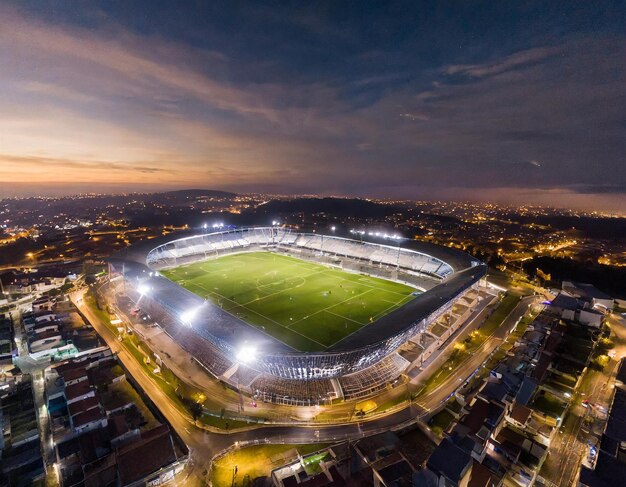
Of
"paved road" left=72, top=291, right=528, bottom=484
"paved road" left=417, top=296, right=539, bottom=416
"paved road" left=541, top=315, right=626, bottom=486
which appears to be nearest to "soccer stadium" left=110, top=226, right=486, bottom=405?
"paved road" left=72, top=291, right=528, bottom=484

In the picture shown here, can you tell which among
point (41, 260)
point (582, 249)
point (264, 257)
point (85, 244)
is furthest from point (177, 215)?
point (582, 249)

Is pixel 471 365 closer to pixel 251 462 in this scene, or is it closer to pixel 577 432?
pixel 577 432

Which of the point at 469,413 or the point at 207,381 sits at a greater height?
the point at 469,413

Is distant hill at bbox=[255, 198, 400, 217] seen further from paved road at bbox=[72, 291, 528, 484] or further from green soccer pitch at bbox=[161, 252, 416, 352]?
paved road at bbox=[72, 291, 528, 484]

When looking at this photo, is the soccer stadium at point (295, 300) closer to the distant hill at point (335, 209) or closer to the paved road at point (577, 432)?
the paved road at point (577, 432)

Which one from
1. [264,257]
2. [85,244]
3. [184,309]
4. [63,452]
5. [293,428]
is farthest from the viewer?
[85,244]

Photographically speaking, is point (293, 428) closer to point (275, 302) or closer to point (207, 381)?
point (207, 381)

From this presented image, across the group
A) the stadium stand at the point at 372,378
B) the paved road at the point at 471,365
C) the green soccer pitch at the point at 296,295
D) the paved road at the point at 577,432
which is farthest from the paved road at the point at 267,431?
the green soccer pitch at the point at 296,295
